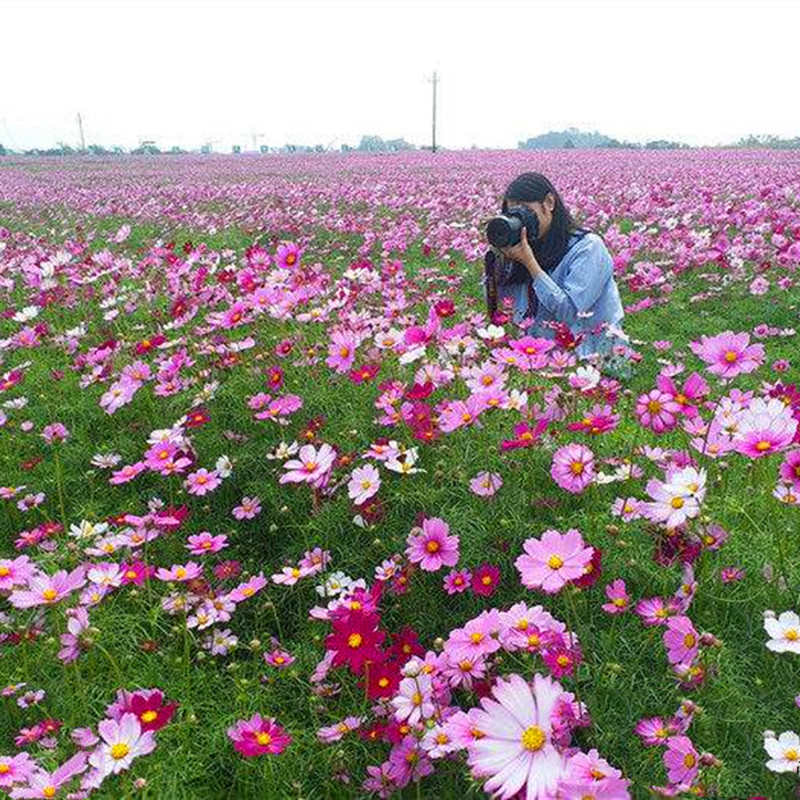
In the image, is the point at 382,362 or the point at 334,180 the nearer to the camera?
the point at 382,362

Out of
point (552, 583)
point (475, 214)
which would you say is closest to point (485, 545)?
point (552, 583)

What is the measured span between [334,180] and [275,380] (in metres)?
15.6

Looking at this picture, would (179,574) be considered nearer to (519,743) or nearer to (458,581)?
(458,581)

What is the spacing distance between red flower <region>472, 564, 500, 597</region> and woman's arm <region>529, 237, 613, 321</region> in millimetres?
2047

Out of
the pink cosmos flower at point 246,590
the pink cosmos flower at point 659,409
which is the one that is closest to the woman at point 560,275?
the pink cosmos flower at point 659,409

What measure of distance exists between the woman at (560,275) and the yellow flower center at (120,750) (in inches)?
102

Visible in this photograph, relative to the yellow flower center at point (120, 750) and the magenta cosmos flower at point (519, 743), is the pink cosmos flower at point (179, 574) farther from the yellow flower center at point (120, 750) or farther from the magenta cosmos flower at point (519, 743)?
the magenta cosmos flower at point (519, 743)

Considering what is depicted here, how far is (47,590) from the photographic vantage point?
1.55 metres

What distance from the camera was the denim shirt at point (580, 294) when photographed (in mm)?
3594

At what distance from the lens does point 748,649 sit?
1673mm

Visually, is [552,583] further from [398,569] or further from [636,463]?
[636,463]

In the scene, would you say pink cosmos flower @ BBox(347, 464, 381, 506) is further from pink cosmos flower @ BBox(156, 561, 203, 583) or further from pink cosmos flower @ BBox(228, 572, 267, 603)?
pink cosmos flower @ BBox(156, 561, 203, 583)

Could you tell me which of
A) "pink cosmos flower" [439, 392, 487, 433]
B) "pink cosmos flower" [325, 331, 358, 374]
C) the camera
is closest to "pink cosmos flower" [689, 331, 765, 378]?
"pink cosmos flower" [439, 392, 487, 433]

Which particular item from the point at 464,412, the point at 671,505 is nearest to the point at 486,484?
the point at 464,412
